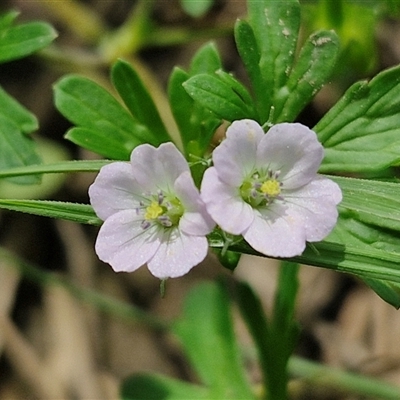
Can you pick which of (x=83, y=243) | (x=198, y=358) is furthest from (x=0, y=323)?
(x=198, y=358)

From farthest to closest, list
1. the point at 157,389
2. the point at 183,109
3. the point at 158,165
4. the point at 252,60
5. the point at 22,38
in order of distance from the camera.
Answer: the point at 157,389 < the point at 22,38 < the point at 183,109 < the point at 252,60 < the point at 158,165

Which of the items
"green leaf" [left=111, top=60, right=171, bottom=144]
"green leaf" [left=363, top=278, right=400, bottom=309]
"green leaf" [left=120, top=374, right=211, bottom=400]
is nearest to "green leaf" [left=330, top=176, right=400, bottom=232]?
"green leaf" [left=363, top=278, right=400, bottom=309]

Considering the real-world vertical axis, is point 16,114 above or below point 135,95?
below

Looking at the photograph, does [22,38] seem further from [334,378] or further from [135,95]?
[334,378]

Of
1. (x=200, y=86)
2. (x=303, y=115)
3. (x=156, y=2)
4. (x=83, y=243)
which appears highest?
(x=200, y=86)

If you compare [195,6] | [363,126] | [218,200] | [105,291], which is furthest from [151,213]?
[105,291]

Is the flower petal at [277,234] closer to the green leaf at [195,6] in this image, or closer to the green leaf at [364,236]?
the green leaf at [364,236]

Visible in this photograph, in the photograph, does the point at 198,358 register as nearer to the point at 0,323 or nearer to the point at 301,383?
the point at 301,383
